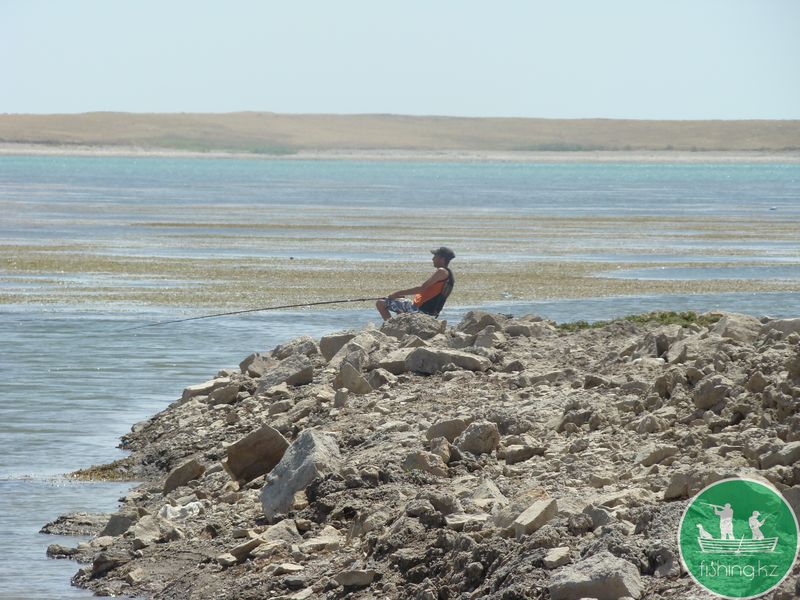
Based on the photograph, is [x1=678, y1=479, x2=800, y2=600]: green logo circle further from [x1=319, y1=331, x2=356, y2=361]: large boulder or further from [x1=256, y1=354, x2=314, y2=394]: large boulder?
[x1=319, y1=331, x2=356, y2=361]: large boulder

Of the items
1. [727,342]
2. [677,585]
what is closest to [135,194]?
[727,342]

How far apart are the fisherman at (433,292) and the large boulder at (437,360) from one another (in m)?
2.80

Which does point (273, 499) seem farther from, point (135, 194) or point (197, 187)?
point (197, 187)

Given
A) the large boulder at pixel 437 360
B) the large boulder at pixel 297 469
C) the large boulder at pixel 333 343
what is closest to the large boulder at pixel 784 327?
the large boulder at pixel 437 360

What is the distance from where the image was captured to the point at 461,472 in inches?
346

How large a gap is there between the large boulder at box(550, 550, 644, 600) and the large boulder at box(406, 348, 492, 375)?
582cm

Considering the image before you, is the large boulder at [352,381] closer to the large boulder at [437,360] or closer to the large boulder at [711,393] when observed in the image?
the large boulder at [437,360]

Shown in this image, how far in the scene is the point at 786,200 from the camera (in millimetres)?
69688

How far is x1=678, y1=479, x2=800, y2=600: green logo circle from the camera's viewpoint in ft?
20.3

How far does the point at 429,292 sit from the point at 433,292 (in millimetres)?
44

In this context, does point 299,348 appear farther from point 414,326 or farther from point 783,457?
point 783,457

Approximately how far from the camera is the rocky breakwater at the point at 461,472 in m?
7.07

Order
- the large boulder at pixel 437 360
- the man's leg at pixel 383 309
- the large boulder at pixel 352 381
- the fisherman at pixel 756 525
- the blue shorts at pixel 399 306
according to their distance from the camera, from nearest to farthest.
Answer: the fisherman at pixel 756 525 → the large boulder at pixel 352 381 → the large boulder at pixel 437 360 → the blue shorts at pixel 399 306 → the man's leg at pixel 383 309

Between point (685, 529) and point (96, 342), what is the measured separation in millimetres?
12631
